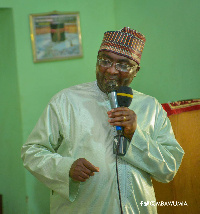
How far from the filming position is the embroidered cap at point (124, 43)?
2311 millimetres

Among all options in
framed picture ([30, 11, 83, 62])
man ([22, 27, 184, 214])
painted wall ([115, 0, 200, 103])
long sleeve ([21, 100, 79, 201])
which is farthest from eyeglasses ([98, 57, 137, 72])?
framed picture ([30, 11, 83, 62])

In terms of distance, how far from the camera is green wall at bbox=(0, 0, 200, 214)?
3182 mm

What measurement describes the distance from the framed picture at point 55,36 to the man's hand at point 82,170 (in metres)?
1.70

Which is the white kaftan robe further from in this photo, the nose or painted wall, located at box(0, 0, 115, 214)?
painted wall, located at box(0, 0, 115, 214)

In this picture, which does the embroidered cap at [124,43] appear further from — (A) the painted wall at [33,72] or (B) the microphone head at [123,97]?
(A) the painted wall at [33,72]

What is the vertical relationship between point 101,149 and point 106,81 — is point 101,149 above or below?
below

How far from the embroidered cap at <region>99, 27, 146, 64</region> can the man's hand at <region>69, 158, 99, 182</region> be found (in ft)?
2.51

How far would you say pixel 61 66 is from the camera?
3533 millimetres

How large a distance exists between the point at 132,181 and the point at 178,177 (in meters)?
0.76

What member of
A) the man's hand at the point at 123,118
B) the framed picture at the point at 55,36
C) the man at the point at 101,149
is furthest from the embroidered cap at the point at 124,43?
the framed picture at the point at 55,36

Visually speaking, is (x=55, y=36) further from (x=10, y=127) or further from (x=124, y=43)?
(x=124, y=43)

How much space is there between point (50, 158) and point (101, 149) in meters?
0.32

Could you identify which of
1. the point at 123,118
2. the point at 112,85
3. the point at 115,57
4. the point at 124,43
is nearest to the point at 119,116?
the point at 123,118

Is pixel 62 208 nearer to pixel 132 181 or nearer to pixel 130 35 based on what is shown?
pixel 132 181
